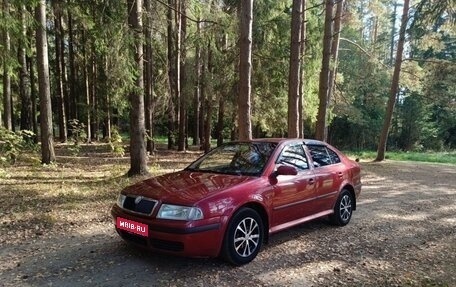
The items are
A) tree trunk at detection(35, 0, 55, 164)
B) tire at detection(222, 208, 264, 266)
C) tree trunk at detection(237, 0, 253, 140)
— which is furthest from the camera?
tree trunk at detection(35, 0, 55, 164)

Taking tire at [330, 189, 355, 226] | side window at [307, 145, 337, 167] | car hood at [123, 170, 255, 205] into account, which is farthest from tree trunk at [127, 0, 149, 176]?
tire at [330, 189, 355, 226]

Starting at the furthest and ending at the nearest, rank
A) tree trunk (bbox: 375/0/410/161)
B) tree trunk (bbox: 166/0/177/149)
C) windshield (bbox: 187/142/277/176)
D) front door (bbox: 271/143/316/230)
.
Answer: tree trunk (bbox: 166/0/177/149) → tree trunk (bbox: 375/0/410/161) → windshield (bbox: 187/142/277/176) → front door (bbox: 271/143/316/230)

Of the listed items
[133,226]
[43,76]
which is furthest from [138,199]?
[43,76]

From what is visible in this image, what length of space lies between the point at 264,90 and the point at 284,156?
43.9 ft

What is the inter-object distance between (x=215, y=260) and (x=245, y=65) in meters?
5.87

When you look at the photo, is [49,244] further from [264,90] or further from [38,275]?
[264,90]

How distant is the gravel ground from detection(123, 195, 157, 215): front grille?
0.71 m

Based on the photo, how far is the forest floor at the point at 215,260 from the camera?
469 cm

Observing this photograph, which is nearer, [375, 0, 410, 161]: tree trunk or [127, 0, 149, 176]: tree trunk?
[127, 0, 149, 176]: tree trunk

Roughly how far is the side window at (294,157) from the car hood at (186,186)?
2.79ft

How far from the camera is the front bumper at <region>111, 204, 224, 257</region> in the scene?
447cm

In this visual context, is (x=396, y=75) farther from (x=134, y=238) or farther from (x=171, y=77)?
(x=134, y=238)

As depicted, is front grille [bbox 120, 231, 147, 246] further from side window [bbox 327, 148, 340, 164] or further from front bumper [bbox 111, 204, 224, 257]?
side window [bbox 327, 148, 340, 164]

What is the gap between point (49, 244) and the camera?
230 inches
